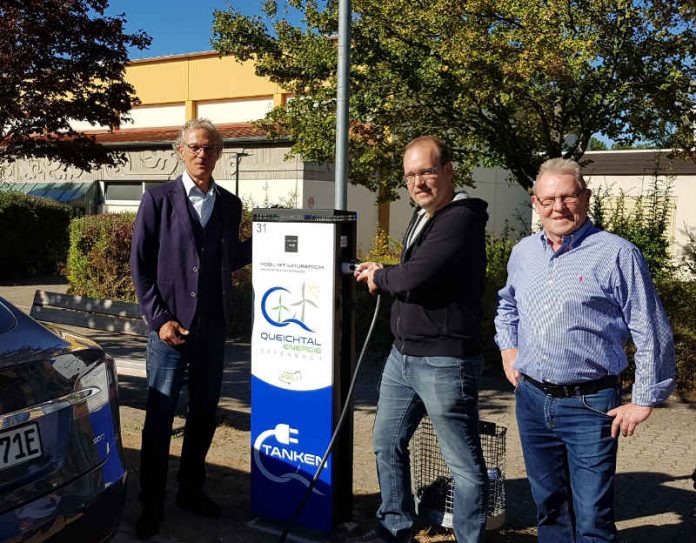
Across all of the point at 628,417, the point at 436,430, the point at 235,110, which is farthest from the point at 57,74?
the point at 235,110

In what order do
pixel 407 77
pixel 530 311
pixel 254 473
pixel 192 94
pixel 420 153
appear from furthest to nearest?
pixel 192 94 → pixel 407 77 → pixel 254 473 → pixel 420 153 → pixel 530 311

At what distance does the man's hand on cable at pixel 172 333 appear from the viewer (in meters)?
3.76

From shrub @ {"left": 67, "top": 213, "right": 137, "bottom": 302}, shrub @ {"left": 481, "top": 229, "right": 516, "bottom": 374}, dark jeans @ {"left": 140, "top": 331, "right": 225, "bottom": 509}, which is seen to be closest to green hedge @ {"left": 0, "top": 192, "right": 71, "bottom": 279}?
shrub @ {"left": 67, "top": 213, "right": 137, "bottom": 302}

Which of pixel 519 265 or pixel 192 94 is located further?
pixel 192 94

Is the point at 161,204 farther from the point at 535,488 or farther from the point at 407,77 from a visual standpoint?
the point at 407,77

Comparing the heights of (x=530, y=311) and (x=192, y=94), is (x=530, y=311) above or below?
below

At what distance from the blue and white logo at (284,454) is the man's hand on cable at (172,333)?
2.25ft

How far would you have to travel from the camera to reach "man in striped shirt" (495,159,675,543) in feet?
8.91

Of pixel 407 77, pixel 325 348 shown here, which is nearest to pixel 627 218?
pixel 407 77

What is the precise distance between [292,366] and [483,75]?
5835 mm

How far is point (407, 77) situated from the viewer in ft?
31.6

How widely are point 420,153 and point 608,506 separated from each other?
165cm

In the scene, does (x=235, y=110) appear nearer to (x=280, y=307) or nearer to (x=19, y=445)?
(x=280, y=307)

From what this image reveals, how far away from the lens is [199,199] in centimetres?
398
